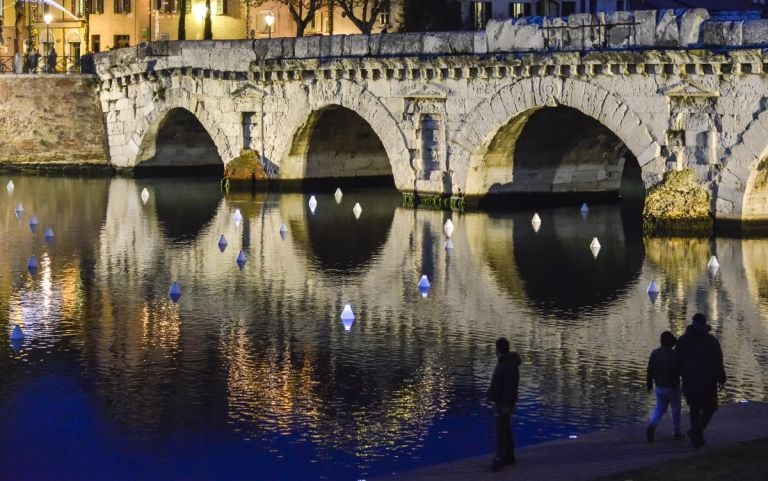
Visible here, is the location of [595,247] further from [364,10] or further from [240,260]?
[364,10]

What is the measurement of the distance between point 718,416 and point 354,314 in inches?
443

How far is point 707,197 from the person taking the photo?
4328cm

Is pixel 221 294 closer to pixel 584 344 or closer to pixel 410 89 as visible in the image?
pixel 584 344

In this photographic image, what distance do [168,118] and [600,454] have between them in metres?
47.0

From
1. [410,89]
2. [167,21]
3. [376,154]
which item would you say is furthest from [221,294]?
[167,21]

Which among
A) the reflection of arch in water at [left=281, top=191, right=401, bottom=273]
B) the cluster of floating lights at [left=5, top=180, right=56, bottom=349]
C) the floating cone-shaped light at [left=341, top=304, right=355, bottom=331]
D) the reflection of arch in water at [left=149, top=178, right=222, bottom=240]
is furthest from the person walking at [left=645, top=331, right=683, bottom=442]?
the reflection of arch in water at [left=149, top=178, right=222, bottom=240]

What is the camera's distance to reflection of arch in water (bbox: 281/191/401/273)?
40844mm

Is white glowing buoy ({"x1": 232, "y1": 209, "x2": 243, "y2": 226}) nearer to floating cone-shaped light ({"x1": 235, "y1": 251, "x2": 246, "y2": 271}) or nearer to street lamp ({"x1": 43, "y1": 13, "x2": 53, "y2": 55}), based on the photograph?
floating cone-shaped light ({"x1": 235, "y1": 251, "x2": 246, "y2": 271})

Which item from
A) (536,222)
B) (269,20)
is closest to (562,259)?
(536,222)

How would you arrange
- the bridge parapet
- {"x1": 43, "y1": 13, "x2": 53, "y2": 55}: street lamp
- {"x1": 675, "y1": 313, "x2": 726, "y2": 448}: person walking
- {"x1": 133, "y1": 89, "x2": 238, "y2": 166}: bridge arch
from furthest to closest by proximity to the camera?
1. {"x1": 43, "y1": 13, "x2": 53, "y2": 55}: street lamp
2. {"x1": 133, "y1": 89, "x2": 238, "y2": 166}: bridge arch
3. the bridge parapet
4. {"x1": 675, "y1": 313, "x2": 726, "y2": 448}: person walking

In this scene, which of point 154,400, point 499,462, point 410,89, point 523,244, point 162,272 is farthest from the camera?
point 410,89

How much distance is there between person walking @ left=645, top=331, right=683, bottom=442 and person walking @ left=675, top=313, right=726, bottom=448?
0.56 ft

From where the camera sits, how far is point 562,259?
132ft

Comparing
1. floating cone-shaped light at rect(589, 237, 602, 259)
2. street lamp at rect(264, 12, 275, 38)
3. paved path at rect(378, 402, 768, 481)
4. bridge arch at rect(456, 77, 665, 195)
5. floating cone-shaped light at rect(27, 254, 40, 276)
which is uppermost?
street lamp at rect(264, 12, 275, 38)
